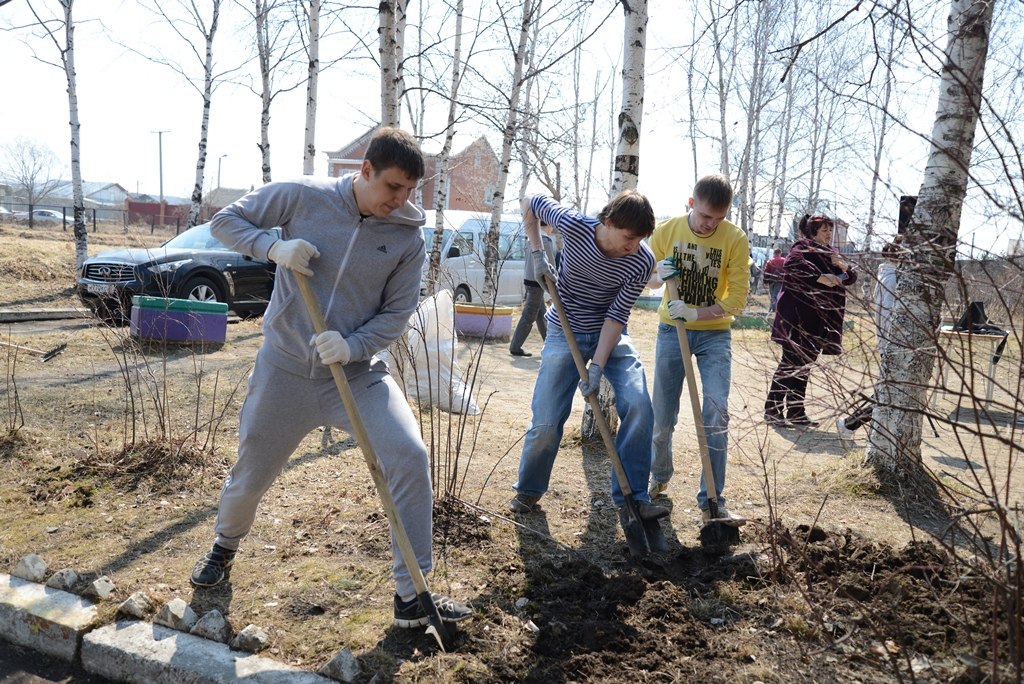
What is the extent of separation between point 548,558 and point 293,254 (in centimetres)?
183

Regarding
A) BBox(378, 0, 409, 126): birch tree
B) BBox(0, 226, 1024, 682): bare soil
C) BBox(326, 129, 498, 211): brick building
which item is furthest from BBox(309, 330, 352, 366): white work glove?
Result: BBox(326, 129, 498, 211): brick building

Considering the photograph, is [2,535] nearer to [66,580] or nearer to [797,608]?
[66,580]

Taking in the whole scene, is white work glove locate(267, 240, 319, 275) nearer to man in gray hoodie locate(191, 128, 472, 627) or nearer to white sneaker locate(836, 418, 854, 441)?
man in gray hoodie locate(191, 128, 472, 627)

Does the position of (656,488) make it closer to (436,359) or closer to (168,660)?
(436,359)

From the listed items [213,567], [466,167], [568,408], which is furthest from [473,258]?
[466,167]

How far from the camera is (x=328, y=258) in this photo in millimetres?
3094

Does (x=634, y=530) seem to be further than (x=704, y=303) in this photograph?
No

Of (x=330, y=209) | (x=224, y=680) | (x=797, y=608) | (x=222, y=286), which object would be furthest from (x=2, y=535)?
(x=222, y=286)

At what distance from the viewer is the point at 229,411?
244 inches

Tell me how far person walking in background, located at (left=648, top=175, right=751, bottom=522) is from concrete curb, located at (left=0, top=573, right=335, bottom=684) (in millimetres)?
2403

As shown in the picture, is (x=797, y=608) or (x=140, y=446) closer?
(x=797, y=608)

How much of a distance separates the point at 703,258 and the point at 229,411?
3730 mm

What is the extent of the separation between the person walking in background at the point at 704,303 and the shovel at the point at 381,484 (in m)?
1.84

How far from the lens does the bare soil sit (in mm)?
2822
